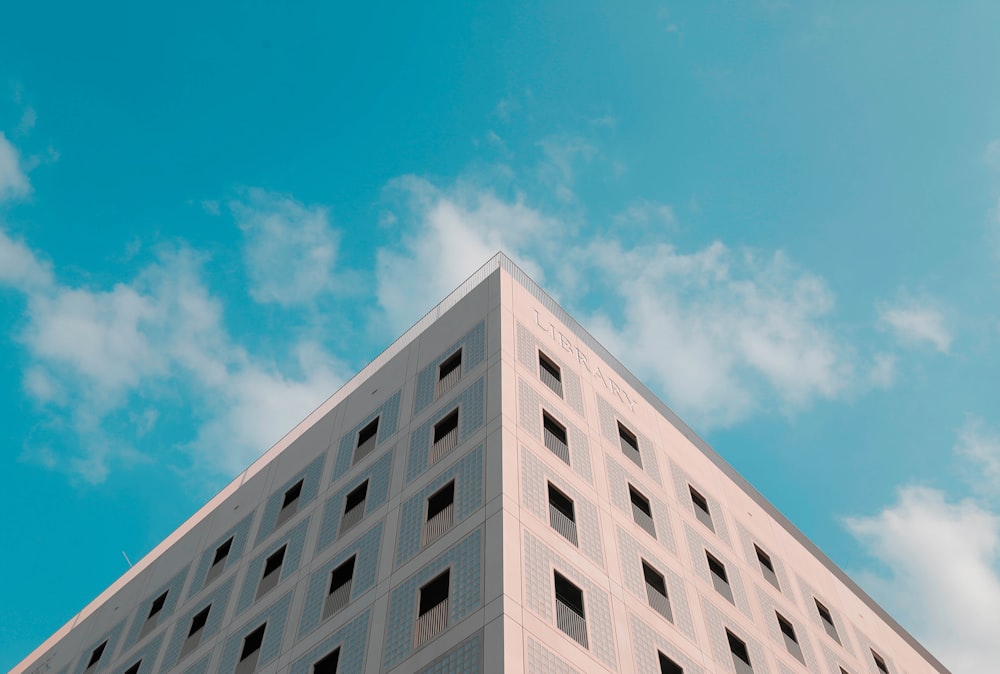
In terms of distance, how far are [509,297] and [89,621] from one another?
83.4 ft

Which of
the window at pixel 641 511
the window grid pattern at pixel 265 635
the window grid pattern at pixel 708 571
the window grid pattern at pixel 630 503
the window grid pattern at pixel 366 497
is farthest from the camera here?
the window grid pattern at pixel 708 571

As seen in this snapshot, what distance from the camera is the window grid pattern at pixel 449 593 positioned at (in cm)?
2111

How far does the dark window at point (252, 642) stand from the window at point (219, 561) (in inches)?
227

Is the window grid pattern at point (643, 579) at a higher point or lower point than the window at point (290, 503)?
lower

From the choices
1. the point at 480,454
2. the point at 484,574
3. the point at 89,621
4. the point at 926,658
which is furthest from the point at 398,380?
the point at 926,658

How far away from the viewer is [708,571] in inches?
1176

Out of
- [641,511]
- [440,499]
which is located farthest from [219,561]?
[641,511]

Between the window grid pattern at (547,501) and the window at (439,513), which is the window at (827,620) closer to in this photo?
the window grid pattern at (547,501)

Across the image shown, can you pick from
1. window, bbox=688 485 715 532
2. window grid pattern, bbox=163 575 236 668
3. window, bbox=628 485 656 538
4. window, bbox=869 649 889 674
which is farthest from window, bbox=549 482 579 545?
window, bbox=869 649 889 674

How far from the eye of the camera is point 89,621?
40344 mm

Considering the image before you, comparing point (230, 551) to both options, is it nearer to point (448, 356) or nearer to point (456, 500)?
point (448, 356)

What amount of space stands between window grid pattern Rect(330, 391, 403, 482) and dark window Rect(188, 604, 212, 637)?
657 cm

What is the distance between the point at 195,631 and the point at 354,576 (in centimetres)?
943

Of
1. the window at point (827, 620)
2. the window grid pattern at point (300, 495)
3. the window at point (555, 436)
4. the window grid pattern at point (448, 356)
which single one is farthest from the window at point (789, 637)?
the window grid pattern at point (300, 495)
